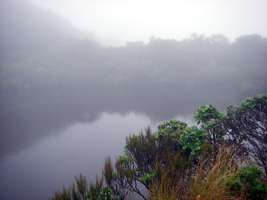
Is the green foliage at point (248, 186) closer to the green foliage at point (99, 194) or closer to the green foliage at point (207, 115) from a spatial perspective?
the green foliage at point (99, 194)

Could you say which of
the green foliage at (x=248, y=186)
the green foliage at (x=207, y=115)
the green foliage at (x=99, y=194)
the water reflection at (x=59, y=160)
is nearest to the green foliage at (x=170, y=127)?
the green foliage at (x=207, y=115)

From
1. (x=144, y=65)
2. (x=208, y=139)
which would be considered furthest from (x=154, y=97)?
(x=208, y=139)

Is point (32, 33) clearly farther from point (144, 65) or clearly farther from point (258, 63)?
point (258, 63)

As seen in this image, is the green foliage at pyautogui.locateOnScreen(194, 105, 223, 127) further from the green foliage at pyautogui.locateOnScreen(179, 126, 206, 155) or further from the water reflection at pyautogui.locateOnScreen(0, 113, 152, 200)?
the water reflection at pyautogui.locateOnScreen(0, 113, 152, 200)

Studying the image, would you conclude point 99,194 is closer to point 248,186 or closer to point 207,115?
point 248,186

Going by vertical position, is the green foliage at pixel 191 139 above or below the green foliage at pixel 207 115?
below

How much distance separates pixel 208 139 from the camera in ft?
21.3

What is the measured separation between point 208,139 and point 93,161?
10596 mm

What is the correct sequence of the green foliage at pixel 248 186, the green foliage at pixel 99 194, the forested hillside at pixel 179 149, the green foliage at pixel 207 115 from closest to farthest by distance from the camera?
1. the green foliage at pixel 248 186
2. the green foliage at pixel 99 194
3. the forested hillside at pixel 179 149
4. the green foliage at pixel 207 115

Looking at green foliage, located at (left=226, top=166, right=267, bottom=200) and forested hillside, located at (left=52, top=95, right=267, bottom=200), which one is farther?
forested hillside, located at (left=52, top=95, right=267, bottom=200)

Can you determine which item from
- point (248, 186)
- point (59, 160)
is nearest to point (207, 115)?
point (248, 186)

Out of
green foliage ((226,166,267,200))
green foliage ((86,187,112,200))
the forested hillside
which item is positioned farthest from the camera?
the forested hillside

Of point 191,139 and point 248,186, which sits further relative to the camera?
point 191,139

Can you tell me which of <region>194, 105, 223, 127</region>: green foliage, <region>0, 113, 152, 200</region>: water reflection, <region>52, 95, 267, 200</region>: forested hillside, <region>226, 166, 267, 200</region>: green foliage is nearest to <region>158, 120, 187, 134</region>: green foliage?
<region>52, 95, 267, 200</region>: forested hillside
